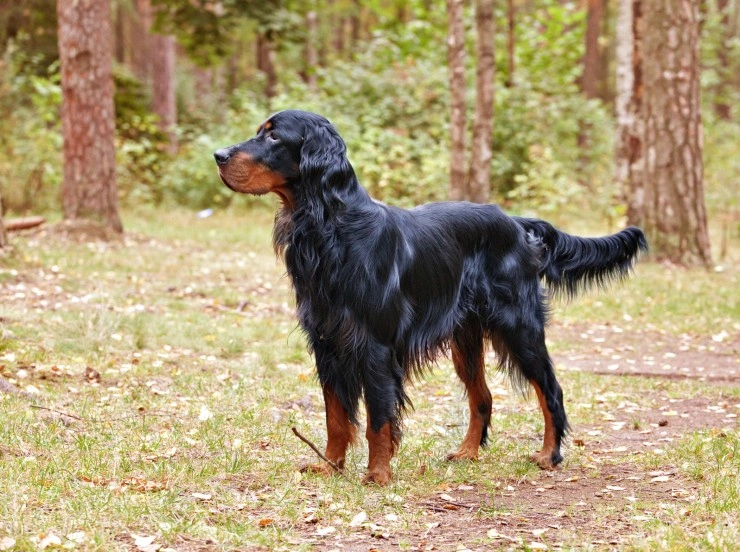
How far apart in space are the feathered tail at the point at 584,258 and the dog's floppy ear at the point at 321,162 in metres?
1.47

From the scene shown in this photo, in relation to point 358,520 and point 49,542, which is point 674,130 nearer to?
point 358,520

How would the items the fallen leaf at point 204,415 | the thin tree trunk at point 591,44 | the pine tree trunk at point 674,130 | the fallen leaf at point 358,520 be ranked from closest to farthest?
the fallen leaf at point 358,520 < the fallen leaf at point 204,415 < the pine tree trunk at point 674,130 < the thin tree trunk at point 591,44

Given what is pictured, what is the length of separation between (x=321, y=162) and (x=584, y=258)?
6.33 feet

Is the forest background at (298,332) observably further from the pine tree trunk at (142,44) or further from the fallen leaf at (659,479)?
the pine tree trunk at (142,44)

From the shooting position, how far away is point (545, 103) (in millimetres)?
19906

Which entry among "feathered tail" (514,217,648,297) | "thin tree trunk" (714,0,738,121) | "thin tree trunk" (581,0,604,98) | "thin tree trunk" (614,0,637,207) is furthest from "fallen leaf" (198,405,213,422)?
"thin tree trunk" (714,0,738,121)

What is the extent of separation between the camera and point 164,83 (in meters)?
22.4

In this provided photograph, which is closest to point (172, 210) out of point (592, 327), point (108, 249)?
point (108, 249)

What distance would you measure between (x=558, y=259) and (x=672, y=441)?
1246 mm

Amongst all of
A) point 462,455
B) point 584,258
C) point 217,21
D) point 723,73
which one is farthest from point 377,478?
point 723,73

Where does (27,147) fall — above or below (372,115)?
below

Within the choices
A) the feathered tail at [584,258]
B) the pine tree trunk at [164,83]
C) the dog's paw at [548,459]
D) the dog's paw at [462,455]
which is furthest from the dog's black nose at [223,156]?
the pine tree trunk at [164,83]

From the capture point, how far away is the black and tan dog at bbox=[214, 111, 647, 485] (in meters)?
4.21

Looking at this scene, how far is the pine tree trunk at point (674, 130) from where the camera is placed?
11438mm
